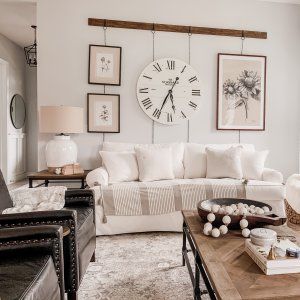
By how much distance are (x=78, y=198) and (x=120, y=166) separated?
37.2 inches

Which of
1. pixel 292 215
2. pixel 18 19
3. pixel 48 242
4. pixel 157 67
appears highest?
pixel 18 19

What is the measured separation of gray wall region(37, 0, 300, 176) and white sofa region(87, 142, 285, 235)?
1.01 metres

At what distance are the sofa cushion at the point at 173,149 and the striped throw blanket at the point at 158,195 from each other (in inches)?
19.4

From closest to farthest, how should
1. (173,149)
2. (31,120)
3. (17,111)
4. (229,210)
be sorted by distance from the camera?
(229,210)
(173,149)
(17,111)
(31,120)

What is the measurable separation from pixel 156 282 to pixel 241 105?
2.69 m

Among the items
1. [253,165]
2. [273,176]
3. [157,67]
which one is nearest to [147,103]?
[157,67]

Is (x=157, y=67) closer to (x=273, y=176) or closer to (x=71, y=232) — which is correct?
(x=273, y=176)

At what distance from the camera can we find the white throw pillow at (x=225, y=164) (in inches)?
124

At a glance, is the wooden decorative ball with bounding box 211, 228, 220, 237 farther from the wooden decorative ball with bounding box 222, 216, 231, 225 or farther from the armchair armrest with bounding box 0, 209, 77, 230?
the armchair armrest with bounding box 0, 209, 77, 230


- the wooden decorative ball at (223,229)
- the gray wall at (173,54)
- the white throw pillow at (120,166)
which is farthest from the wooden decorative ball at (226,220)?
the gray wall at (173,54)

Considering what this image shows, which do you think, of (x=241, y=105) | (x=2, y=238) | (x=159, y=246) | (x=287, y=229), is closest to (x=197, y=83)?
(x=241, y=105)

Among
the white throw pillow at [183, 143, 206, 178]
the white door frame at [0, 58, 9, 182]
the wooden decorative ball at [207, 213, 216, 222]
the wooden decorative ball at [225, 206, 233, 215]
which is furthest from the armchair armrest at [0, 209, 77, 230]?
the white door frame at [0, 58, 9, 182]

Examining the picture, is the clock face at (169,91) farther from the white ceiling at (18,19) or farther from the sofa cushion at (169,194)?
the white ceiling at (18,19)

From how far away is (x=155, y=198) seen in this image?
271 cm
